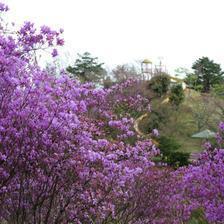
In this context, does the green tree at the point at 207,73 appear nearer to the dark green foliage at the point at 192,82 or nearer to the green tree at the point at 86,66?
the dark green foliage at the point at 192,82

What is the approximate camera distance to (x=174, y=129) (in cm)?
2923

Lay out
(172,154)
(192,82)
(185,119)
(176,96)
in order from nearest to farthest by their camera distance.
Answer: (172,154), (185,119), (176,96), (192,82)

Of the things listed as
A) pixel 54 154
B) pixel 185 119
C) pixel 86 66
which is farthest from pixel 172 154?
pixel 86 66

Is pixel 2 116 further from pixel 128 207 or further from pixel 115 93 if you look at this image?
pixel 115 93

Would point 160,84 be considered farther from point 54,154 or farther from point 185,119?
point 54,154

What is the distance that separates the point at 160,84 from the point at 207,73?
14633 mm

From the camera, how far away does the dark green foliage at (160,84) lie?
3422 cm

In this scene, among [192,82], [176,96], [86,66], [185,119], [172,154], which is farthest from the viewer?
[192,82]

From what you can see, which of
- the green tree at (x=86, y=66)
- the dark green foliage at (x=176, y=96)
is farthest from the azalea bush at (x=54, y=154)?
the green tree at (x=86, y=66)

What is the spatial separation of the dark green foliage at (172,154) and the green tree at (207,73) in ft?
82.9

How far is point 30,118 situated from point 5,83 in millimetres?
438

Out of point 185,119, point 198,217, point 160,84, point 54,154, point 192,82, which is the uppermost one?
point 54,154

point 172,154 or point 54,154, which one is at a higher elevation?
point 54,154

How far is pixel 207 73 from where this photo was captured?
156 feet
